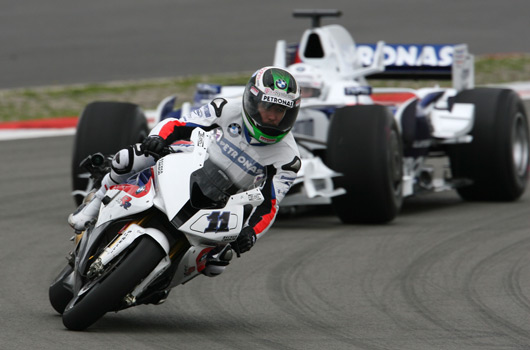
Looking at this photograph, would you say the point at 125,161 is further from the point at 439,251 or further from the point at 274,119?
the point at 439,251

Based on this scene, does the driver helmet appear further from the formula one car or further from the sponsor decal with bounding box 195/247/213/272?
the sponsor decal with bounding box 195/247/213/272

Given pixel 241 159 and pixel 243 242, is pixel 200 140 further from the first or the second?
pixel 243 242

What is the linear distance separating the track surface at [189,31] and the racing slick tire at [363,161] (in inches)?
410

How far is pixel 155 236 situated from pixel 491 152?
6.05 meters

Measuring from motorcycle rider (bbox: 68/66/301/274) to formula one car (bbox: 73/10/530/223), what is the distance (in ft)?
10.2

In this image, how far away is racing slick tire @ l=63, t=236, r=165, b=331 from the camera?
5.91 metres

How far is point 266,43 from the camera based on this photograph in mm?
22594

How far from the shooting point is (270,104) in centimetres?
641

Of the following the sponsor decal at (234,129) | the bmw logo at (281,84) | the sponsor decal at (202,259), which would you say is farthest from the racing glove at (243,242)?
the bmw logo at (281,84)

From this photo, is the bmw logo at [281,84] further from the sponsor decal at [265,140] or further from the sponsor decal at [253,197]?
the sponsor decal at [253,197]

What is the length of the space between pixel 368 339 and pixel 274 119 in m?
1.31

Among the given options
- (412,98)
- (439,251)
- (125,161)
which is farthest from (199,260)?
(412,98)

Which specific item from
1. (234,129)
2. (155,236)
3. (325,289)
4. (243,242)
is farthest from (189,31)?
(155,236)

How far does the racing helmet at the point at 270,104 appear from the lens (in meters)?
6.41
